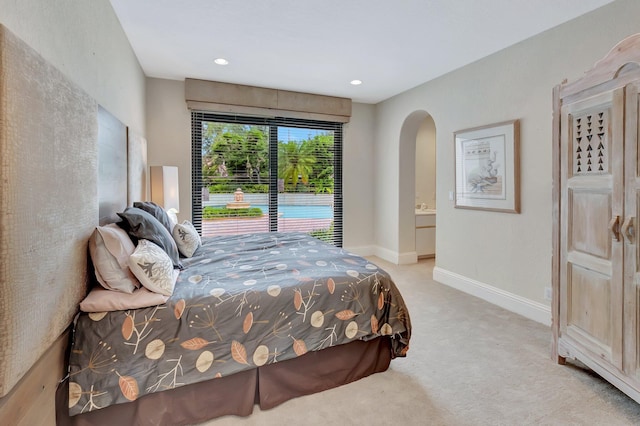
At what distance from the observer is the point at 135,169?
3105 millimetres

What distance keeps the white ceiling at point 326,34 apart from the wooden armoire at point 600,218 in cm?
98

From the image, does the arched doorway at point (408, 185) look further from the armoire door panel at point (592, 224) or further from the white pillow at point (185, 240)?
the white pillow at point (185, 240)

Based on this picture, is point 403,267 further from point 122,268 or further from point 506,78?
point 122,268

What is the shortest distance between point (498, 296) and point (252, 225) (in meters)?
3.25

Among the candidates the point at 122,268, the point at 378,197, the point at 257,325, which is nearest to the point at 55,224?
the point at 122,268

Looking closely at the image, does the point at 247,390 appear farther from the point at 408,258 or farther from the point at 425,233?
the point at 425,233

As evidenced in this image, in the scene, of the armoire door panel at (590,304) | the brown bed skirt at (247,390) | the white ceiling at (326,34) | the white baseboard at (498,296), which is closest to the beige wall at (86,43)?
the white ceiling at (326,34)

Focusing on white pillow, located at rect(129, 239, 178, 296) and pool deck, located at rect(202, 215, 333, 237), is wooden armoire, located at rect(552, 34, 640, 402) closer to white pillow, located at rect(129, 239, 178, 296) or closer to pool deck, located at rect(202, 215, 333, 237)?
white pillow, located at rect(129, 239, 178, 296)

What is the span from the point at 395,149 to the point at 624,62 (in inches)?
130

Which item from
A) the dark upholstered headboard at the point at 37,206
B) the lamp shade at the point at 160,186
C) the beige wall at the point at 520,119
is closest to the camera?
the dark upholstered headboard at the point at 37,206

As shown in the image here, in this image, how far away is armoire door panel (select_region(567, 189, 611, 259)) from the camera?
5.91ft

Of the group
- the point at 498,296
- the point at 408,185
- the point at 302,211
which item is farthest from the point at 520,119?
the point at 302,211

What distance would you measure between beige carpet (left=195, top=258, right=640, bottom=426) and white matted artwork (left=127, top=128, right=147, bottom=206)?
2.15 metres

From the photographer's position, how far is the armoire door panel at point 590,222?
70.9 inches
